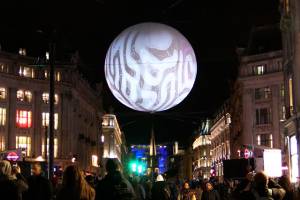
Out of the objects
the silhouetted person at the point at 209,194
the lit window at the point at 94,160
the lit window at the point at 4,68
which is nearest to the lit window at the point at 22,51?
the lit window at the point at 4,68

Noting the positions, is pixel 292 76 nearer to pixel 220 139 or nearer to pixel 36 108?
pixel 36 108

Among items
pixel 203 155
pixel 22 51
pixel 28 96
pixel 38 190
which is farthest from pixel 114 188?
pixel 203 155

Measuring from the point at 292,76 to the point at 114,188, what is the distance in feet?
112

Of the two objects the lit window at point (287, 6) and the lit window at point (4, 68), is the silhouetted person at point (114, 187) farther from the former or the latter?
the lit window at point (4, 68)

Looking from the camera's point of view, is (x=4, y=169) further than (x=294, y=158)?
No

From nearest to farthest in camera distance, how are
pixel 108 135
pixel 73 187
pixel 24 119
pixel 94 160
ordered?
pixel 73 187, pixel 24 119, pixel 94 160, pixel 108 135

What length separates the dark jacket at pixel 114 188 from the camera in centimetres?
854

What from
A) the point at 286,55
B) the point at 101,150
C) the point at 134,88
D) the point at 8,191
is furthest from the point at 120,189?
the point at 101,150

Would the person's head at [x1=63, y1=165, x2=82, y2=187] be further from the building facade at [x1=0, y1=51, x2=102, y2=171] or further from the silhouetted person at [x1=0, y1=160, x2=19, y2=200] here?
A: the building facade at [x1=0, y1=51, x2=102, y2=171]

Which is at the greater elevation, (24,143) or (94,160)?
(24,143)

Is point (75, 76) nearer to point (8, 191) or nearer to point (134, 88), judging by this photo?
point (134, 88)

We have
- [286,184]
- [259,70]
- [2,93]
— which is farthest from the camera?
[2,93]

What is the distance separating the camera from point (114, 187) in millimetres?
8578

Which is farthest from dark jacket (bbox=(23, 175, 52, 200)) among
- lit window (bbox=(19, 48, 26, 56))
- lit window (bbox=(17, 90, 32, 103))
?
lit window (bbox=(19, 48, 26, 56))
